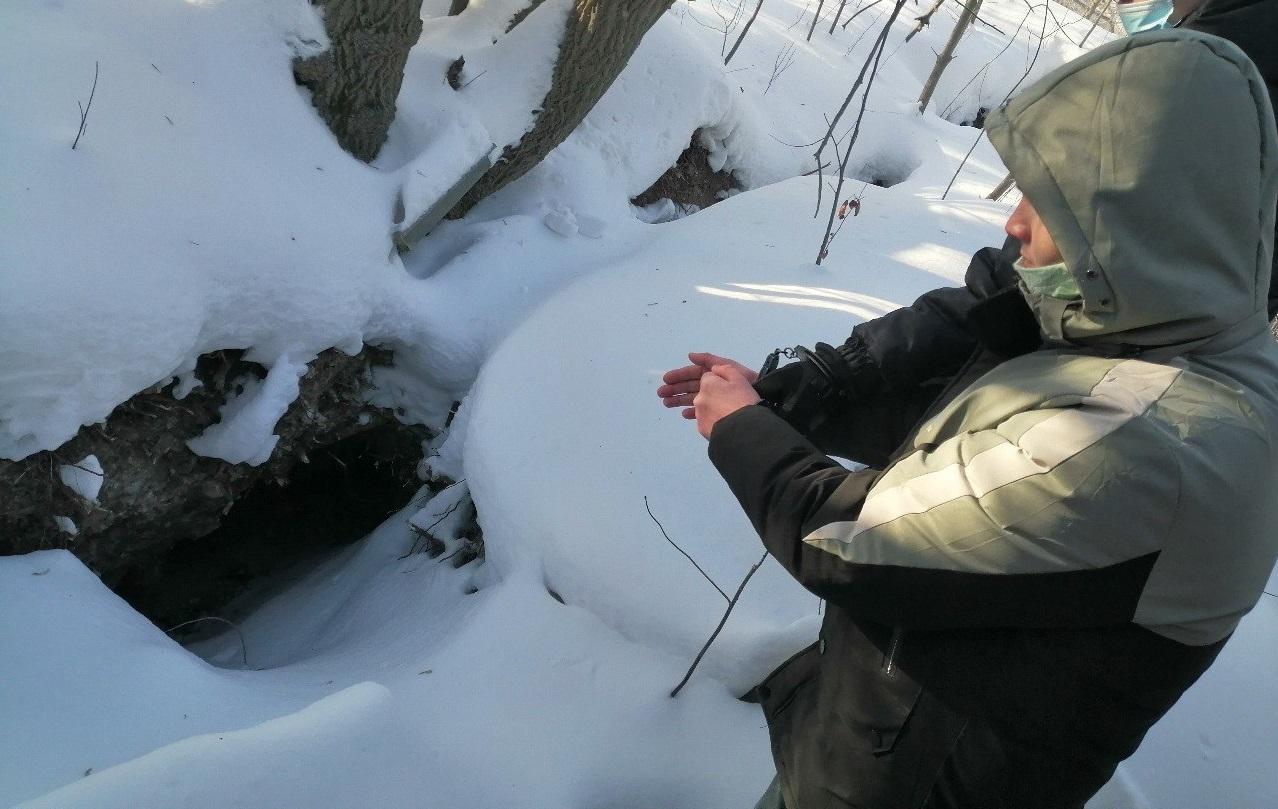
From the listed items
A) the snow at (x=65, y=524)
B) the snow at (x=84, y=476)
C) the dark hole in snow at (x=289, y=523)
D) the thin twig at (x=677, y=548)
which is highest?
the thin twig at (x=677, y=548)

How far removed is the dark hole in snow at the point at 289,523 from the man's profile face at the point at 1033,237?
2.89 m

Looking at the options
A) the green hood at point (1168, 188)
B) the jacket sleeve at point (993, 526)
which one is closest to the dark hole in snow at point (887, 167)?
the green hood at point (1168, 188)

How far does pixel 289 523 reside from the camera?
12.5ft

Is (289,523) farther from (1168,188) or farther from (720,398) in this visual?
(1168,188)

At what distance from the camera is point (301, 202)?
8.33 feet

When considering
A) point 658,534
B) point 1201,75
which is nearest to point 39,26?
point 658,534

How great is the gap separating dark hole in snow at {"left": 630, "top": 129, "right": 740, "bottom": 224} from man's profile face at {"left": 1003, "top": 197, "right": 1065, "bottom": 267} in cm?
368

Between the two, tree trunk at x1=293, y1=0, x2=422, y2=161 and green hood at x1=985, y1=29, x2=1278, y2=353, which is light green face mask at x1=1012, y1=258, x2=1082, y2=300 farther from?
tree trunk at x1=293, y1=0, x2=422, y2=161

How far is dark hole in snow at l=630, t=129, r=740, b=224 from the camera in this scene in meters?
4.70

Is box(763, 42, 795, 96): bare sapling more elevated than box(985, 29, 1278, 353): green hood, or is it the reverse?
box(985, 29, 1278, 353): green hood

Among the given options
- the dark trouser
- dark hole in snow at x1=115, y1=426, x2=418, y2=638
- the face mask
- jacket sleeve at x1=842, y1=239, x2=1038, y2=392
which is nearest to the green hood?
jacket sleeve at x1=842, y1=239, x2=1038, y2=392

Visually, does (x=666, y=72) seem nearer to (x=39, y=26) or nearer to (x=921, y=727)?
(x=39, y=26)

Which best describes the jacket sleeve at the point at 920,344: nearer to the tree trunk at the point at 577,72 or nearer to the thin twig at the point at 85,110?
the thin twig at the point at 85,110

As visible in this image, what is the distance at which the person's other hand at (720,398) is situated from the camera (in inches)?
46.5
